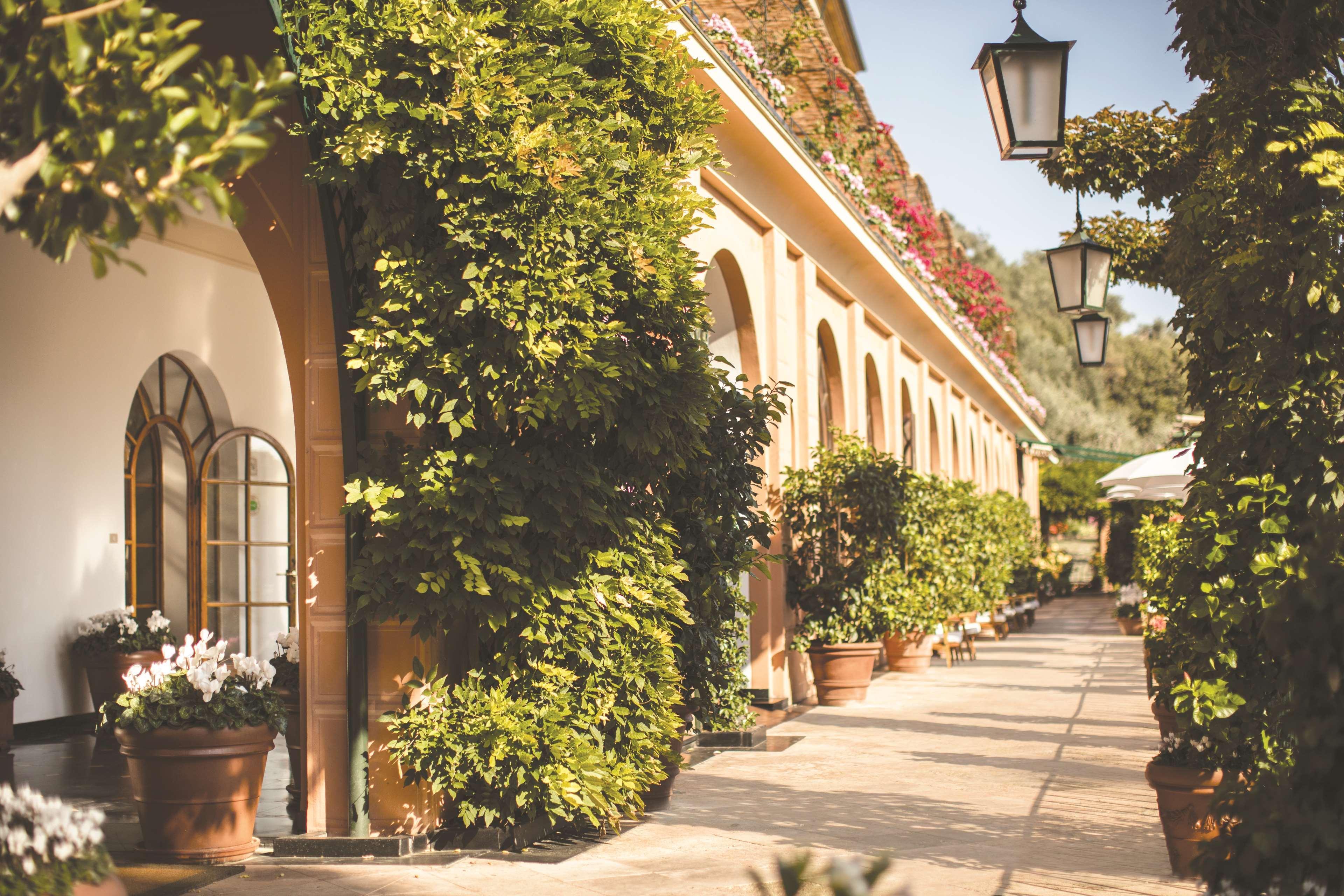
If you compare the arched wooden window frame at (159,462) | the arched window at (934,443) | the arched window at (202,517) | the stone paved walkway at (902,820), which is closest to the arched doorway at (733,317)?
the stone paved walkway at (902,820)

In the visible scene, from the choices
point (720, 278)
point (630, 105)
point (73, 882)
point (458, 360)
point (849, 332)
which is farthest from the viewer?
point (849, 332)

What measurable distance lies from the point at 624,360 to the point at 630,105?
149 cm

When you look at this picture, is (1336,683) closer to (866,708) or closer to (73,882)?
(73,882)

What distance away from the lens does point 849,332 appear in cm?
1546

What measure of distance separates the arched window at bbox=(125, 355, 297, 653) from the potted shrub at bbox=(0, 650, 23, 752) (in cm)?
321

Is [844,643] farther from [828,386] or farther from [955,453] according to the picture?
[955,453]

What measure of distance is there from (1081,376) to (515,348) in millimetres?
54497

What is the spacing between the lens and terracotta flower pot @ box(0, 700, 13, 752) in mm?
8414

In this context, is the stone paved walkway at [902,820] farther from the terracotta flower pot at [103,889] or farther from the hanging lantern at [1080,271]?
the hanging lantern at [1080,271]

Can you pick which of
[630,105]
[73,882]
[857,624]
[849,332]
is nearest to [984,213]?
[849,332]

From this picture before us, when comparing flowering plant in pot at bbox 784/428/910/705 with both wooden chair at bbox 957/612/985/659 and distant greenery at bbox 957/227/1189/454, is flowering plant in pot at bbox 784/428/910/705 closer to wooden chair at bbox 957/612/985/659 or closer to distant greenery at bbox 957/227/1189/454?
wooden chair at bbox 957/612/985/659

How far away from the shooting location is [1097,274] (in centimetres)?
848

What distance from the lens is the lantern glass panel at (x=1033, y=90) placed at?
18.4ft

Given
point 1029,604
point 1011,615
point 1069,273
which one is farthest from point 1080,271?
point 1029,604
